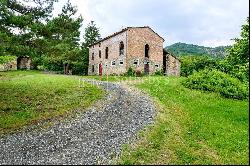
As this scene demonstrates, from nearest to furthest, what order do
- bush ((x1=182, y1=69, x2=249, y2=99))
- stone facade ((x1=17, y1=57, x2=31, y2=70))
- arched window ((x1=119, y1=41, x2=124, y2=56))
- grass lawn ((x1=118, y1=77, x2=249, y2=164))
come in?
grass lawn ((x1=118, y1=77, x2=249, y2=164)) → bush ((x1=182, y1=69, x2=249, y2=99)) → arched window ((x1=119, y1=41, x2=124, y2=56)) → stone facade ((x1=17, y1=57, x2=31, y2=70))

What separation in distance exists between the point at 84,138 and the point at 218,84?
61.0ft

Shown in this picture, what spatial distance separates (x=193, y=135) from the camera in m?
19.0

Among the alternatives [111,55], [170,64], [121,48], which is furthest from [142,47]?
[170,64]

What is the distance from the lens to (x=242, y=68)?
20547 mm

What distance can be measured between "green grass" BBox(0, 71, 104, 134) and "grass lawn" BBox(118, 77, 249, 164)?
6121 millimetres

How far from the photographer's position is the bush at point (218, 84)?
104 ft

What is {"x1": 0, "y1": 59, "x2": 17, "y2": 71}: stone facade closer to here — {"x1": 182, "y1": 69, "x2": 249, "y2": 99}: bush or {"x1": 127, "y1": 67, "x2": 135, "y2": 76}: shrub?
{"x1": 127, "y1": 67, "x2": 135, "y2": 76}: shrub

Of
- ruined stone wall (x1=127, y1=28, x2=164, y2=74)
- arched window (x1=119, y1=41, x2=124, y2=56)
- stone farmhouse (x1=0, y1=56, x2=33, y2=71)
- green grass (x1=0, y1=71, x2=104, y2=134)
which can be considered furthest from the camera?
stone farmhouse (x1=0, y1=56, x2=33, y2=71)

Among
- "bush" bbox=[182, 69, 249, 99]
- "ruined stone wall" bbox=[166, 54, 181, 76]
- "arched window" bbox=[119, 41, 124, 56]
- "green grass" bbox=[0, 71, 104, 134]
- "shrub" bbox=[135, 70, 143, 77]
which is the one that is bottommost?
"green grass" bbox=[0, 71, 104, 134]

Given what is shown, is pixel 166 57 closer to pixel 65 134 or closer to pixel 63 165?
pixel 65 134

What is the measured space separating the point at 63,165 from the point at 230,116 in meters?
13.2

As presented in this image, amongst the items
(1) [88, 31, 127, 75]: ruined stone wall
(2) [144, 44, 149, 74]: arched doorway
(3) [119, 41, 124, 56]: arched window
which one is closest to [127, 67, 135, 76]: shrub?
(1) [88, 31, 127, 75]: ruined stone wall

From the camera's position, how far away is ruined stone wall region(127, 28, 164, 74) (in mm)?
55094

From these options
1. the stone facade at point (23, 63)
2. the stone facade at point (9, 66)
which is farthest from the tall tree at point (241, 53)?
the stone facade at point (23, 63)
